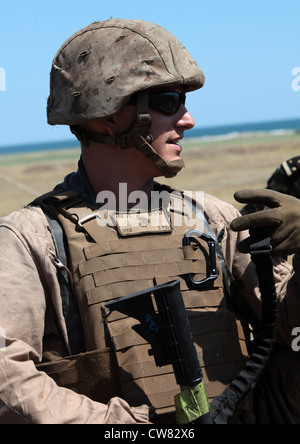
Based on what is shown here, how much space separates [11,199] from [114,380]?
17.5m

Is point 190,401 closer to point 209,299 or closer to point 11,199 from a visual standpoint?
point 209,299

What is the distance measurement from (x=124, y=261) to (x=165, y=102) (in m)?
0.78

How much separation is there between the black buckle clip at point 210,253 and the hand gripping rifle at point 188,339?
Result: 0.27 m

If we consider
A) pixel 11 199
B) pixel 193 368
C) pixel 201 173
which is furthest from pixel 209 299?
pixel 201 173

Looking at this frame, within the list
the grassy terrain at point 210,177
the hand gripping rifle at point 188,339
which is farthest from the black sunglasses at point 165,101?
the grassy terrain at point 210,177

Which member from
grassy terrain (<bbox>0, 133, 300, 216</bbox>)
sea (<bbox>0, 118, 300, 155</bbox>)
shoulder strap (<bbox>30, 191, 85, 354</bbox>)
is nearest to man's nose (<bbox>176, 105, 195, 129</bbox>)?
shoulder strap (<bbox>30, 191, 85, 354</bbox>)

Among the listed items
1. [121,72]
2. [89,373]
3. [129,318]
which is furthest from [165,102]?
[89,373]

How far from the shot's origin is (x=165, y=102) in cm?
339

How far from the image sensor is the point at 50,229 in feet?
10.6

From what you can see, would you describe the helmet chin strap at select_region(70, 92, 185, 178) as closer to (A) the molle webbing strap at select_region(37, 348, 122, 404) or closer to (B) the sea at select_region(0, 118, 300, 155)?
(A) the molle webbing strap at select_region(37, 348, 122, 404)

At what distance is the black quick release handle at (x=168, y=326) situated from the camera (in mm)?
2869

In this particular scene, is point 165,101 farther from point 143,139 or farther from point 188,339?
point 188,339

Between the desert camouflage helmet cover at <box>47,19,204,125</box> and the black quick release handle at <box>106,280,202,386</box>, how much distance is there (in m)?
0.96
